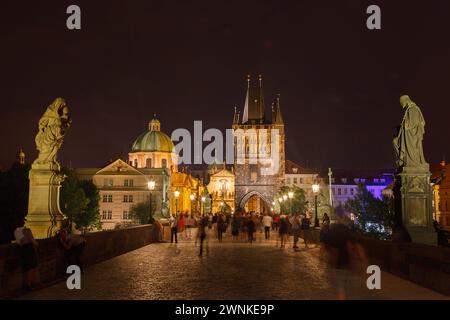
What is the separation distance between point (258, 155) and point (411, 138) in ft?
343

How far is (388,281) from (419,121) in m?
4.33

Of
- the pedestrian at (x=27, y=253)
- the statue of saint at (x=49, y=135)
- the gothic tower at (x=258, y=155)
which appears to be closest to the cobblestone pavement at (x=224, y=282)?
the pedestrian at (x=27, y=253)

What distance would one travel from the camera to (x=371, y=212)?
175 feet

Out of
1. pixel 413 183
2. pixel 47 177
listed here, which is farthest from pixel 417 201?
pixel 47 177

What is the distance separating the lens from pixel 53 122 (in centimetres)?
1560

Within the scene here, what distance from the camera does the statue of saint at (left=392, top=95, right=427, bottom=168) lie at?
1402 cm

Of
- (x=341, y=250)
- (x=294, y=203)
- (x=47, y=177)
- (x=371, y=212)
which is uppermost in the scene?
(x=47, y=177)

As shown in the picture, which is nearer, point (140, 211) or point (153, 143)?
point (140, 211)

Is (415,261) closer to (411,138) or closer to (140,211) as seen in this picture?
(411,138)

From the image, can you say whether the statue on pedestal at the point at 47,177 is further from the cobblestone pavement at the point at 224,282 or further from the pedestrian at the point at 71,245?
the pedestrian at the point at 71,245

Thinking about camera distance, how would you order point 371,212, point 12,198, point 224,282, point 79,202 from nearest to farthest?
point 224,282 < point 12,198 < point 371,212 < point 79,202

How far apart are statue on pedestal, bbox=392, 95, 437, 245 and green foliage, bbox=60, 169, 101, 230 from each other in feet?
161
